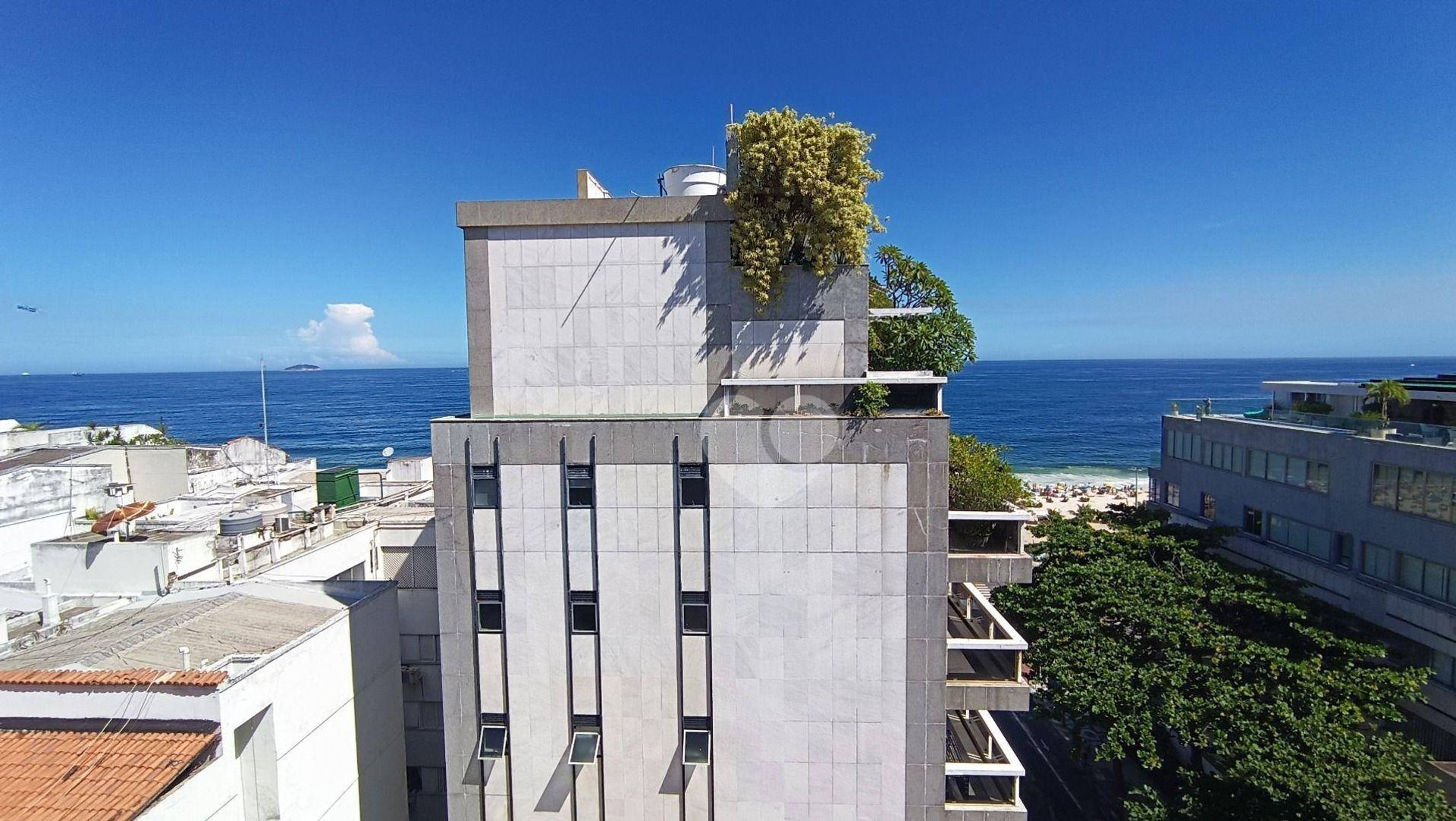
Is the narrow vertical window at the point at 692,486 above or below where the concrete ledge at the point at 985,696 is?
above

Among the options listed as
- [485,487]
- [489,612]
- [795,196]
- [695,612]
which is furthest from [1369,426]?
[489,612]

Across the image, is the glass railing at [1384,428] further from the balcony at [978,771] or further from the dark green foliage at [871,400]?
the dark green foliage at [871,400]

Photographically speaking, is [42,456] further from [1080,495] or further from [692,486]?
[1080,495]

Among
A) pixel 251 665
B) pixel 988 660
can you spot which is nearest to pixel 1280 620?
pixel 988 660

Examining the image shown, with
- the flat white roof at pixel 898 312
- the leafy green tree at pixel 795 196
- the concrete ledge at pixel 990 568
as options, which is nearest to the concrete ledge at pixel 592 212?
the leafy green tree at pixel 795 196

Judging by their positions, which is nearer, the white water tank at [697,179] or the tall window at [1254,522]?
the white water tank at [697,179]

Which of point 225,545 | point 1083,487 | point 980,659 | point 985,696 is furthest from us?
point 1083,487

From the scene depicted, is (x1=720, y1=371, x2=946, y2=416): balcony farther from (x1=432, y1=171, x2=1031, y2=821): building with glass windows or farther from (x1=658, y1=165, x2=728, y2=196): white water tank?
(x1=658, y1=165, x2=728, y2=196): white water tank
